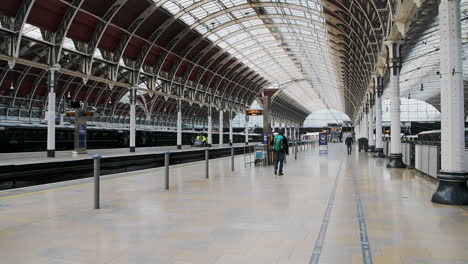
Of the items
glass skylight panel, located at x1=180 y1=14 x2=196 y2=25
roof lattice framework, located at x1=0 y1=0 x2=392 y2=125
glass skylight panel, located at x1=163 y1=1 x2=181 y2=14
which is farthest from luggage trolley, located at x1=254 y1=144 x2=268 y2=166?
glass skylight panel, located at x1=180 y1=14 x2=196 y2=25

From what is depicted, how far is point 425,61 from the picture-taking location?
44781 mm

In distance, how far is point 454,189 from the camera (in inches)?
351

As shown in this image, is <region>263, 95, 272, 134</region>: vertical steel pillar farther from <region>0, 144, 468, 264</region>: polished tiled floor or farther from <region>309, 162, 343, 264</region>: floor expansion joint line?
<region>309, 162, 343, 264</region>: floor expansion joint line

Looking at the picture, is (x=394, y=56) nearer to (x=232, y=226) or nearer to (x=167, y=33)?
(x=232, y=226)

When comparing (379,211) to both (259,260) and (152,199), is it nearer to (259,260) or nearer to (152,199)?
(259,260)

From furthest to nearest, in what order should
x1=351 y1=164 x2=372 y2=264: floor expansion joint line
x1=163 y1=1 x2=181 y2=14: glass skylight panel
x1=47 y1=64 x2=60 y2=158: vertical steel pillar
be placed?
1. x1=163 y1=1 x2=181 y2=14: glass skylight panel
2. x1=47 y1=64 x2=60 y2=158: vertical steel pillar
3. x1=351 y1=164 x2=372 y2=264: floor expansion joint line

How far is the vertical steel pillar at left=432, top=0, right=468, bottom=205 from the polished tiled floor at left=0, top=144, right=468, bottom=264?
26.5 inches

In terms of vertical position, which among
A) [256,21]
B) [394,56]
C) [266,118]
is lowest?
[266,118]

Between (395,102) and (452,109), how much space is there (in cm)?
1137

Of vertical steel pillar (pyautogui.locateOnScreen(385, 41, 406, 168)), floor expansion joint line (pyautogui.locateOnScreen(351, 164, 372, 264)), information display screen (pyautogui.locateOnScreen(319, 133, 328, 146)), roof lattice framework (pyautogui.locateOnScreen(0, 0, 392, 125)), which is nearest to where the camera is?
floor expansion joint line (pyautogui.locateOnScreen(351, 164, 372, 264))

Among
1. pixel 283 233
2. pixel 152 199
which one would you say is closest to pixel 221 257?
pixel 283 233

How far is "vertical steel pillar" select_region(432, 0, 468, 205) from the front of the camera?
895 centimetres

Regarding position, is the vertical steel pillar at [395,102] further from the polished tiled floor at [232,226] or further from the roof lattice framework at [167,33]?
the polished tiled floor at [232,226]

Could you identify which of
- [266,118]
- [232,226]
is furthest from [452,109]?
[266,118]
